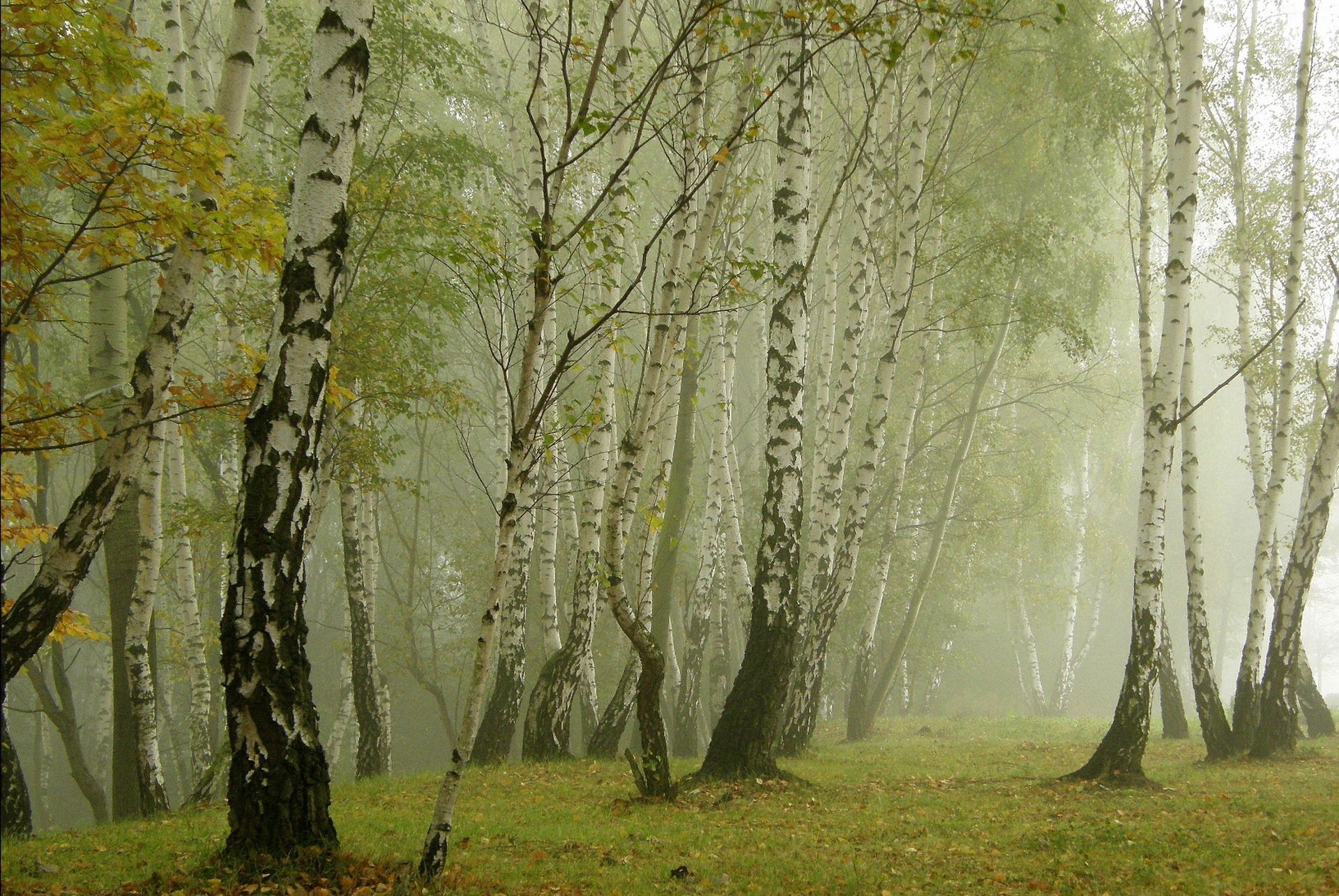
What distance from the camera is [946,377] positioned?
2442 cm

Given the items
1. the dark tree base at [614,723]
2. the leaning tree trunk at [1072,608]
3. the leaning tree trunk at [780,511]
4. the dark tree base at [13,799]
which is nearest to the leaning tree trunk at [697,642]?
the dark tree base at [614,723]

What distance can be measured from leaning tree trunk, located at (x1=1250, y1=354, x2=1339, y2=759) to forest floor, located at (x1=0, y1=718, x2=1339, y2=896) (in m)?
0.98

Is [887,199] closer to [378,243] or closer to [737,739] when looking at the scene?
[378,243]

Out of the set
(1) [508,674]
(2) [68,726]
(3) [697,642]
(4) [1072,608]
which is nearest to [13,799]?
(1) [508,674]

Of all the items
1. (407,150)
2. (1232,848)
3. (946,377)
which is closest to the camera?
(1232,848)

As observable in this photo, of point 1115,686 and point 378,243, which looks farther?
point 1115,686

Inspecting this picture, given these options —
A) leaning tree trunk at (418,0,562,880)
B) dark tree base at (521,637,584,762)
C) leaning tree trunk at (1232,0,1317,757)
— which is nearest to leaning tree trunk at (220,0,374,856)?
leaning tree trunk at (418,0,562,880)

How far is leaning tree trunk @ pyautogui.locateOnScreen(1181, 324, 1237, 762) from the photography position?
10.9 m

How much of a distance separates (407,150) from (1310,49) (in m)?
11.5

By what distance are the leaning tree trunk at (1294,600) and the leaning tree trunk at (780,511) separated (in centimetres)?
604

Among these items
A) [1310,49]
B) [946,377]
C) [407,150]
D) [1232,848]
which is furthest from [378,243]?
[946,377]

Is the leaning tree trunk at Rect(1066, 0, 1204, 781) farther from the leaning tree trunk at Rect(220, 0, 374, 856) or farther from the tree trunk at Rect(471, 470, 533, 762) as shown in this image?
the leaning tree trunk at Rect(220, 0, 374, 856)

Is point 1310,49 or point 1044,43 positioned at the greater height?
point 1044,43

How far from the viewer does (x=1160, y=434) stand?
8844mm
